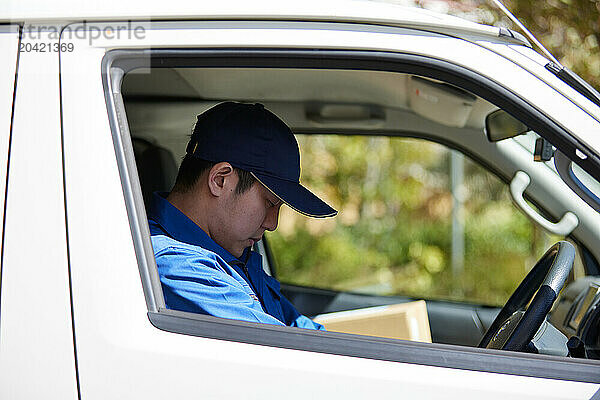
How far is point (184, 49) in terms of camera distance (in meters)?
1.31

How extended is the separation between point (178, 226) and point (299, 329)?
21.9 inches

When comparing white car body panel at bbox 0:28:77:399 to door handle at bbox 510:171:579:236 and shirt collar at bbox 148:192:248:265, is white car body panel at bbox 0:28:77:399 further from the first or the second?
door handle at bbox 510:171:579:236

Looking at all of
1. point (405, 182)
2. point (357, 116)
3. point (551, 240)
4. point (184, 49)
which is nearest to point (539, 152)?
point (357, 116)

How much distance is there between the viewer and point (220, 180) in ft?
5.81

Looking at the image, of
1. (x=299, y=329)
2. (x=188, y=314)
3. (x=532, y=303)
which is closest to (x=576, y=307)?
(x=532, y=303)

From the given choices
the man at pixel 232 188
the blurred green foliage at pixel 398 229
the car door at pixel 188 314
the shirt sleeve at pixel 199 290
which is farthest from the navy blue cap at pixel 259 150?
the blurred green foliage at pixel 398 229

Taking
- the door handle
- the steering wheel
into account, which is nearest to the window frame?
the steering wheel

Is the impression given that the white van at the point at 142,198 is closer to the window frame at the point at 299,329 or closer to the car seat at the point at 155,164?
the window frame at the point at 299,329

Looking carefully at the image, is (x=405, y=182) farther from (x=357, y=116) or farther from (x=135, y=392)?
(x=135, y=392)

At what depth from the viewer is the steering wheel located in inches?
60.5

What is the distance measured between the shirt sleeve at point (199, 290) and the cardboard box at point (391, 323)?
1.04 metres

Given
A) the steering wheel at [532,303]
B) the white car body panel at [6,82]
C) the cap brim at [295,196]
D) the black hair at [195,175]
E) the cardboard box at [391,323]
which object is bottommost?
the cardboard box at [391,323]

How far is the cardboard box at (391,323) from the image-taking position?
244cm

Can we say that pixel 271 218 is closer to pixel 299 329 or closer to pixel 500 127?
pixel 299 329
